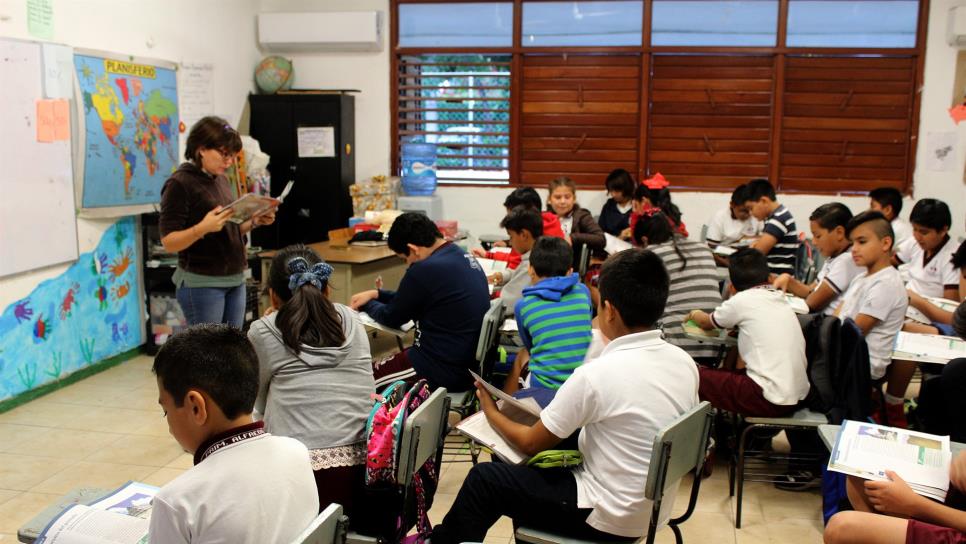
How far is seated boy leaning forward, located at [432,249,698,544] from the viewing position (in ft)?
6.91

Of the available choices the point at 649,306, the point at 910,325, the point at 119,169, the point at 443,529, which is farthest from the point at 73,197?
the point at 910,325

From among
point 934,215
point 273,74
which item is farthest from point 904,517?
point 273,74

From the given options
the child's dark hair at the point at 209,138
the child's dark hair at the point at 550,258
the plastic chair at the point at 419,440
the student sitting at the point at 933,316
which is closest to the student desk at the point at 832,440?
the plastic chair at the point at 419,440

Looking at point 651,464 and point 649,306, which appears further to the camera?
point 649,306

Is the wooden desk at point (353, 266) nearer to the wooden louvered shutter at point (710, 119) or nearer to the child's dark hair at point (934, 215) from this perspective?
the wooden louvered shutter at point (710, 119)

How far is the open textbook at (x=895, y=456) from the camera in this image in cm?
215

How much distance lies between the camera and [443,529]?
7.80ft

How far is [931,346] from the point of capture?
330 centimetres

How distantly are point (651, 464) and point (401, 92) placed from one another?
6.03 meters

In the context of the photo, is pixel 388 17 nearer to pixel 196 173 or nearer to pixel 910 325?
pixel 196 173

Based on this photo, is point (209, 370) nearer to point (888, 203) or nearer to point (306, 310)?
point (306, 310)

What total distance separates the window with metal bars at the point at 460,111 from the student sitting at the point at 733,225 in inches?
77.9

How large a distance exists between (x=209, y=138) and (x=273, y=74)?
3713 millimetres

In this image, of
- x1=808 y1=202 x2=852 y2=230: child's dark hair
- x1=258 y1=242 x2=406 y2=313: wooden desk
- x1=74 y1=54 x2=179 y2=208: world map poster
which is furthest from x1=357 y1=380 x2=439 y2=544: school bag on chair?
x1=74 y1=54 x2=179 y2=208: world map poster
